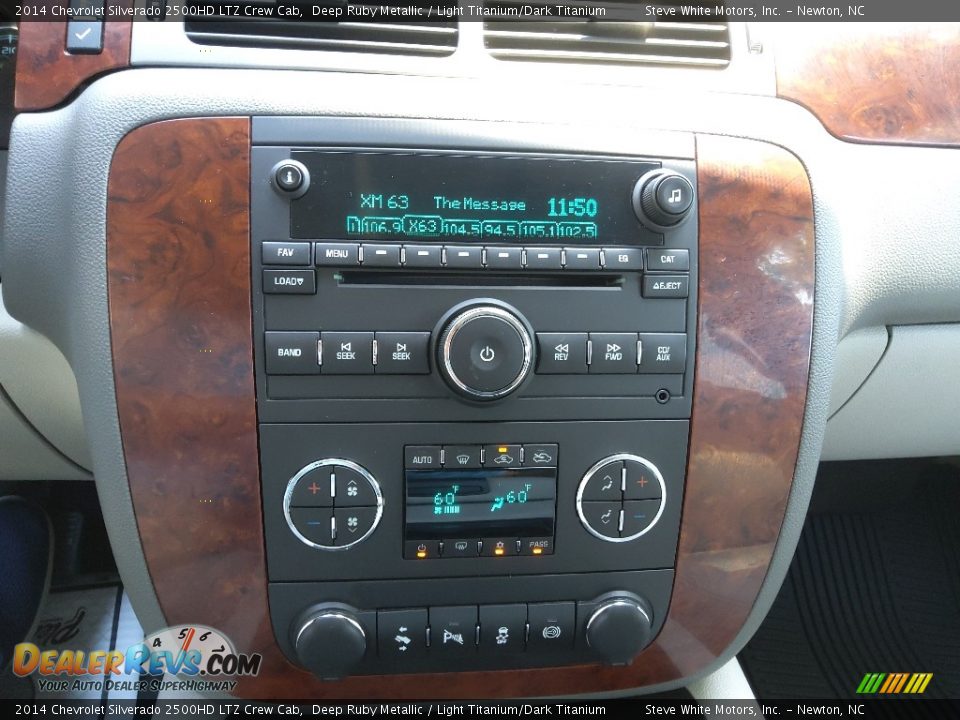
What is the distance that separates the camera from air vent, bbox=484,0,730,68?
96 centimetres

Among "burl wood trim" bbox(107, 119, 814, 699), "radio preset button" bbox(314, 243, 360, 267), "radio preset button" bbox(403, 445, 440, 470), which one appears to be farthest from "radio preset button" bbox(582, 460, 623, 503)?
"radio preset button" bbox(314, 243, 360, 267)

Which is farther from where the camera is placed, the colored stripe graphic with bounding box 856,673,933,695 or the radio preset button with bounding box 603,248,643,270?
the colored stripe graphic with bounding box 856,673,933,695

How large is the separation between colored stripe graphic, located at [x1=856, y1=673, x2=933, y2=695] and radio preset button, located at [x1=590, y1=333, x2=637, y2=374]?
1122 mm

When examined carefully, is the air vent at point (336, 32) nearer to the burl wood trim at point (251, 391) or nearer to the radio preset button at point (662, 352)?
the burl wood trim at point (251, 391)

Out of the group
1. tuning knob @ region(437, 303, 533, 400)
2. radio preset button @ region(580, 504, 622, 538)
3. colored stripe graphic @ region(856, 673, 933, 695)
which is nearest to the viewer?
tuning knob @ region(437, 303, 533, 400)

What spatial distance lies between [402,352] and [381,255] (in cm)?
12

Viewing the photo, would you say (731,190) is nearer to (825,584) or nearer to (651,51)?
(651,51)

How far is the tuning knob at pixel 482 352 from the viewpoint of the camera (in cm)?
87

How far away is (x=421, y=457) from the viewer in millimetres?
934

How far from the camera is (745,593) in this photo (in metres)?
1.08

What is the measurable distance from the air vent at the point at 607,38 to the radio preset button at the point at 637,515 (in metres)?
0.60

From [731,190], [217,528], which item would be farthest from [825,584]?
[217,528]

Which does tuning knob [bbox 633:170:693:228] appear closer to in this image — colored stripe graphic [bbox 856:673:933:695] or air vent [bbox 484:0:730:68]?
air vent [bbox 484:0:730:68]

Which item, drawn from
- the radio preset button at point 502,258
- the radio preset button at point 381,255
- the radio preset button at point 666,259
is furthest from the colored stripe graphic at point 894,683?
the radio preset button at point 381,255
